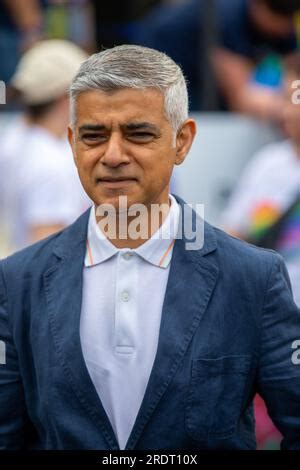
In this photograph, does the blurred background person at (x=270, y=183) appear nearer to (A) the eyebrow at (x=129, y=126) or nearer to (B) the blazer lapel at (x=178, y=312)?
(B) the blazer lapel at (x=178, y=312)

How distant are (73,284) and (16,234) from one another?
2628 millimetres

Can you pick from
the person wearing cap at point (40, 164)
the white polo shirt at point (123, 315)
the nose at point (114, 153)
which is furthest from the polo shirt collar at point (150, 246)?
the person wearing cap at point (40, 164)

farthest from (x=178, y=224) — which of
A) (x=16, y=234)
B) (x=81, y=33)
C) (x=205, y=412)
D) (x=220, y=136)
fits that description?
(x=81, y=33)

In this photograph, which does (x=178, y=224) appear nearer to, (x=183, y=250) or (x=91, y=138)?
(x=183, y=250)

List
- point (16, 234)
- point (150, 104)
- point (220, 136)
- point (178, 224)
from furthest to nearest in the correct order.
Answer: point (220, 136)
point (16, 234)
point (178, 224)
point (150, 104)

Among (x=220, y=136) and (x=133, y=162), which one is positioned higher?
(x=133, y=162)

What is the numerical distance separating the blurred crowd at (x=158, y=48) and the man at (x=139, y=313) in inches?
71.0

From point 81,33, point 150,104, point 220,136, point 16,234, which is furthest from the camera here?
point 81,33

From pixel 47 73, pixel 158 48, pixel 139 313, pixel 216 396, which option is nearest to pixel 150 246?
pixel 139 313

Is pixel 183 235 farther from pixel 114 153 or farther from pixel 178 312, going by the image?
pixel 114 153

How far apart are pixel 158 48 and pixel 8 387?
4300 mm

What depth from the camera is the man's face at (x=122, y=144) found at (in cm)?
249

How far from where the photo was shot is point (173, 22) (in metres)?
6.70

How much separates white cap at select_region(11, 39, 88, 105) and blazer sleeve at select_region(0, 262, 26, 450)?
2.76 metres
